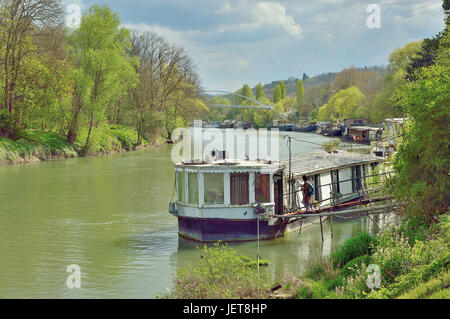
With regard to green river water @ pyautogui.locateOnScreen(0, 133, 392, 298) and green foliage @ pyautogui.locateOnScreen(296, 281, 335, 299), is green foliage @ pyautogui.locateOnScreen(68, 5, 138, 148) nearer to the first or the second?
green river water @ pyautogui.locateOnScreen(0, 133, 392, 298)

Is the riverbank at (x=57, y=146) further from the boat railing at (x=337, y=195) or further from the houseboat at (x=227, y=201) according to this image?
the houseboat at (x=227, y=201)

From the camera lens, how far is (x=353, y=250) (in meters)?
14.1

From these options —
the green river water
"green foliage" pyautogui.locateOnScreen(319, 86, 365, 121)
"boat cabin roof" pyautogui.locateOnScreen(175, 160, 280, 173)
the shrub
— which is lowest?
the green river water

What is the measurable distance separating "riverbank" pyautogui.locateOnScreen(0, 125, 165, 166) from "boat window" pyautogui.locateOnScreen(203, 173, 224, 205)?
102ft

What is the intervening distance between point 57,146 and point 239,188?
37616 mm

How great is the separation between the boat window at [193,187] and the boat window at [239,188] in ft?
3.91

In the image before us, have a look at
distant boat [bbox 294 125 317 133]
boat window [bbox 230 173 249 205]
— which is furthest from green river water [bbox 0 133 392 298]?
distant boat [bbox 294 125 317 133]

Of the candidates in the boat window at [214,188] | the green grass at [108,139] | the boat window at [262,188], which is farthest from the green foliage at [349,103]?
the boat window at [214,188]

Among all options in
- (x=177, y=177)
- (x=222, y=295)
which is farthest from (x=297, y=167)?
(x=222, y=295)

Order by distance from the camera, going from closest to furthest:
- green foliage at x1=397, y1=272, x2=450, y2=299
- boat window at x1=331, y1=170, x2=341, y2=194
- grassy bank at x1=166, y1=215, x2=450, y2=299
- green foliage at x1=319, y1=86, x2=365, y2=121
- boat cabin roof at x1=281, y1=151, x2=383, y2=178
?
green foliage at x1=397, y1=272, x2=450, y2=299 < grassy bank at x1=166, y1=215, x2=450, y2=299 < boat cabin roof at x1=281, y1=151, x2=383, y2=178 < boat window at x1=331, y1=170, x2=341, y2=194 < green foliage at x1=319, y1=86, x2=365, y2=121

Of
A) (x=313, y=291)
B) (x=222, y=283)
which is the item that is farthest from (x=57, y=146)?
(x=313, y=291)

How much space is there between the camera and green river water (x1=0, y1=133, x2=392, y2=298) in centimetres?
1470

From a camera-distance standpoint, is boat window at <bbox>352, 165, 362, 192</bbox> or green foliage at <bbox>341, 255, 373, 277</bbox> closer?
green foliage at <bbox>341, 255, 373, 277</bbox>

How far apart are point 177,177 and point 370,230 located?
26.5 ft
